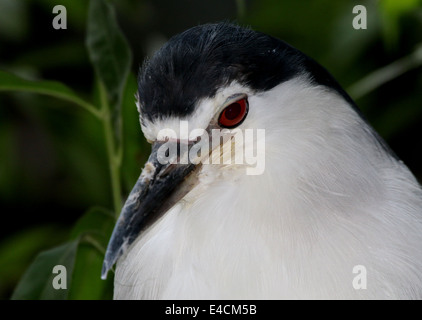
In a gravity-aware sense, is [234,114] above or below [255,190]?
above

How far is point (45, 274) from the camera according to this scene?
1493 mm

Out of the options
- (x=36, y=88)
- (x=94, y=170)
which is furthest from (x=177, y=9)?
(x=36, y=88)

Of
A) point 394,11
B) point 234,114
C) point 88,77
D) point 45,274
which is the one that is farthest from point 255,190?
point 88,77

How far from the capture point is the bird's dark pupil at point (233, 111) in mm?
1240

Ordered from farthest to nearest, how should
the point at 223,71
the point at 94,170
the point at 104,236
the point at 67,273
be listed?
the point at 94,170 → the point at 104,236 → the point at 67,273 → the point at 223,71

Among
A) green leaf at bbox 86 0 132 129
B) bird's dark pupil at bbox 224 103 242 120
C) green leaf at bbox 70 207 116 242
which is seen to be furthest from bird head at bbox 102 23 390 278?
green leaf at bbox 70 207 116 242

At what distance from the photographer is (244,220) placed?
1277mm

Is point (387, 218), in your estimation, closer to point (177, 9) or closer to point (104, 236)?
point (104, 236)

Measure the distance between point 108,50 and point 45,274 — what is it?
500 mm

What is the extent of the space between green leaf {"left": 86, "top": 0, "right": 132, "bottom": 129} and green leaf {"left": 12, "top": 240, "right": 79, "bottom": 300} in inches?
12.5

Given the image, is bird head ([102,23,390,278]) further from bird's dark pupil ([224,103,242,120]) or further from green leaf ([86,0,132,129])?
green leaf ([86,0,132,129])

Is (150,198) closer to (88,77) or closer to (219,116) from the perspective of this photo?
(219,116)

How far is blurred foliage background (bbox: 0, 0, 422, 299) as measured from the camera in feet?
7.03

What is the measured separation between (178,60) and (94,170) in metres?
1.25
